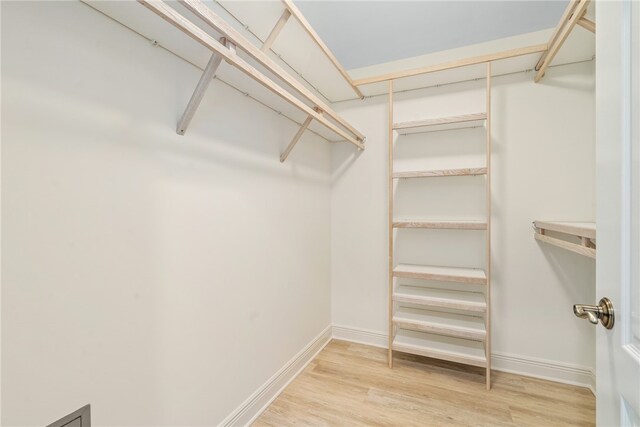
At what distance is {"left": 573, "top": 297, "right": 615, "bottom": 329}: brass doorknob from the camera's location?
0.61 metres

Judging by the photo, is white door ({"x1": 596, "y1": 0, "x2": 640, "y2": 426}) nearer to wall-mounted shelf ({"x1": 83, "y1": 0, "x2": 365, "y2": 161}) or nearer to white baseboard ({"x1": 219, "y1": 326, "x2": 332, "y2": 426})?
wall-mounted shelf ({"x1": 83, "y1": 0, "x2": 365, "y2": 161})

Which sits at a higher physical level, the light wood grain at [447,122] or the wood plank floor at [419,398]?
the light wood grain at [447,122]

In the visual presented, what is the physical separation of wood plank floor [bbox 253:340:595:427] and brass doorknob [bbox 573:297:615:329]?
3.83ft

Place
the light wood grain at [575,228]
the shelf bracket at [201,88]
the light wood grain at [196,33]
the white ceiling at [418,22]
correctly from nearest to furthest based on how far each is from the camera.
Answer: the light wood grain at [196,33] < the shelf bracket at [201,88] < the light wood grain at [575,228] < the white ceiling at [418,22]

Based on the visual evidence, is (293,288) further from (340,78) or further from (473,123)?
(473,123)

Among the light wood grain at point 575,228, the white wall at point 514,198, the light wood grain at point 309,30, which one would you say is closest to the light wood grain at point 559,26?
the white wall at point 514,198

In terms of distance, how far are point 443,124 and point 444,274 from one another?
39.9 inches

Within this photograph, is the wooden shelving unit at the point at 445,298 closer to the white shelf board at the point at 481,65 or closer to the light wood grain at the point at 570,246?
the white shelf board at the point at 481,65

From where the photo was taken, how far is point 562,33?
1.38 metres

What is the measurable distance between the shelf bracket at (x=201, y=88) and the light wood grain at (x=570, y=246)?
5.32 ft

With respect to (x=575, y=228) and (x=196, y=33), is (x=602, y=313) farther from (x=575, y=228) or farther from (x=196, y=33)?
(x=196, y=33)

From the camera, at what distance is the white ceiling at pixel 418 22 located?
1.61m

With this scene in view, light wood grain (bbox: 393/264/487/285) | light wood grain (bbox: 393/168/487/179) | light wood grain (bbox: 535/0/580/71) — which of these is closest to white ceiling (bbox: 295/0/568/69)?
light wood grain (bbox: 535/0/580/71)

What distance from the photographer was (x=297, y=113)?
179 cm
